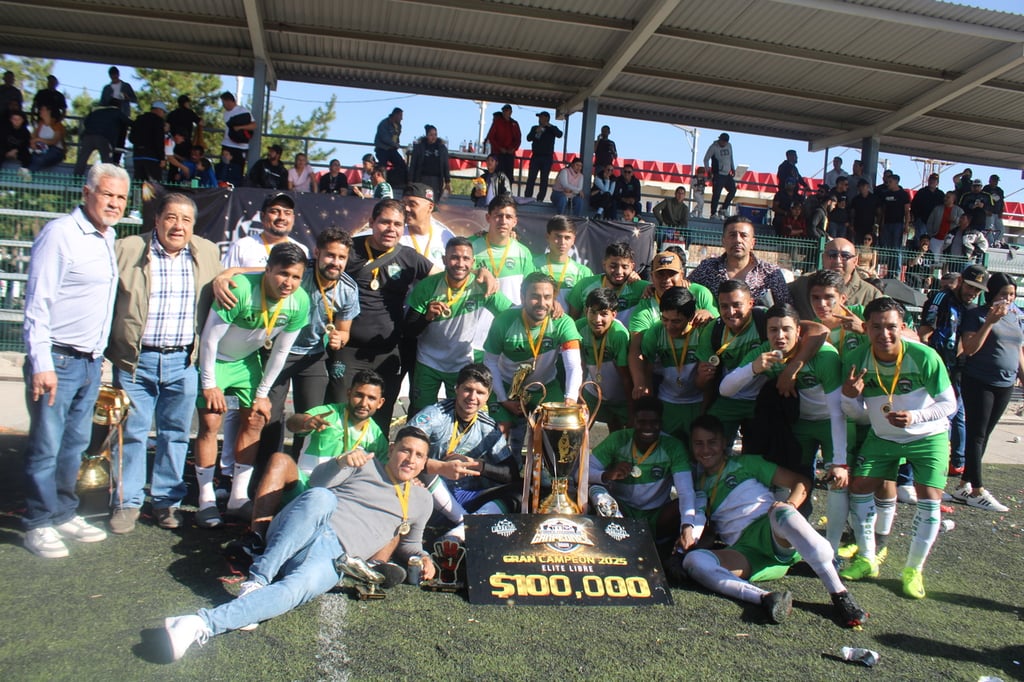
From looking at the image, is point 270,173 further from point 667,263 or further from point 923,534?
point 923,534

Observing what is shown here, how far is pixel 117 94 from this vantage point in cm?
1259

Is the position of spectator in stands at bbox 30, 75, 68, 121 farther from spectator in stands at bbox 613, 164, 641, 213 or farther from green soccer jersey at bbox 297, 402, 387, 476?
green soccer jersey at bbox 297, 402, 387, 476

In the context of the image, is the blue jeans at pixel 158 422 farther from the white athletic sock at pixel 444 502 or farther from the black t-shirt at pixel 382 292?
the white athletic sock at pixel 444 502

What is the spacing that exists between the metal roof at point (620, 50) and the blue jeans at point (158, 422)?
29.3 ft

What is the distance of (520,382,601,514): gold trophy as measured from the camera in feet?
15.9

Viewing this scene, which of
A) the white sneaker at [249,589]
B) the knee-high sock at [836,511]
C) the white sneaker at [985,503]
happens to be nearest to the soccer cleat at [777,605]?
the knee-high sock at [836,511]

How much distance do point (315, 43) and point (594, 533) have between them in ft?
38.7

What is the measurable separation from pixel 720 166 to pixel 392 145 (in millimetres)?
6794

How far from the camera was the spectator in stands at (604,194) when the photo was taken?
14.3 metres

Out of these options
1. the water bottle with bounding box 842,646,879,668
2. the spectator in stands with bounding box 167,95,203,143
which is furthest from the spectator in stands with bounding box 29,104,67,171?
the water bottle with bounding box 842,646,879,668

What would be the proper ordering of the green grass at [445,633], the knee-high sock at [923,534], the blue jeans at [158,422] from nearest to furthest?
the green grass at [445,633] → the knee-high sock at [923,534] → the blue jeans at [158,422]

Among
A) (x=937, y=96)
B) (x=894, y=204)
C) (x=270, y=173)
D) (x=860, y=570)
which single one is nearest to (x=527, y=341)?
(x=860, y=570)

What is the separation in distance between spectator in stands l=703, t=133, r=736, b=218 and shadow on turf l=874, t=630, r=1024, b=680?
43.4 ft

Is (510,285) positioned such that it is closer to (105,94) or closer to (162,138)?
(162,138)
